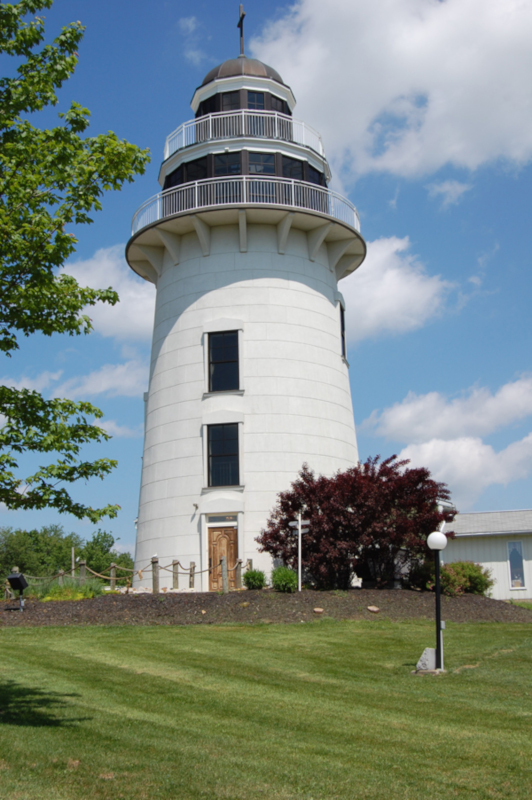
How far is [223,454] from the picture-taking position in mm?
26969

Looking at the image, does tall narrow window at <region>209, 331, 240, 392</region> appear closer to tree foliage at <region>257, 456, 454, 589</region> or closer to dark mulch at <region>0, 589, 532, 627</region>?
tree foliage at <region>257, 456, 454, 589</region>

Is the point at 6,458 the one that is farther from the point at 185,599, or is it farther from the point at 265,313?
the point at 265,313

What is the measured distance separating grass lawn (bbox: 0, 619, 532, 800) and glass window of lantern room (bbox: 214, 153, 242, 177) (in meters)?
18.5

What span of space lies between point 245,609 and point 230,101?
66.2 ft

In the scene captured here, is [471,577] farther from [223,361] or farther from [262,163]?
[262,163]

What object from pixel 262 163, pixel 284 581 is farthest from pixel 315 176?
pixel 284 581

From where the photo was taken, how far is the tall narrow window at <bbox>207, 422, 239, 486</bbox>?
26734mm

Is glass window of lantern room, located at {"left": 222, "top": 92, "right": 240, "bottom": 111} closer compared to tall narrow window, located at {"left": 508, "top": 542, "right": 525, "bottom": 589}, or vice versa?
glass window of lantern room, located at {"left": 222, "top": 92, "right": 240, "bottom": 111}

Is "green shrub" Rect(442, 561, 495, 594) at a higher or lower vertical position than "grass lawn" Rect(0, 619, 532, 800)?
higher

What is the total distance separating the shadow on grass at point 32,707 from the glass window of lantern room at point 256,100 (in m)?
24.8

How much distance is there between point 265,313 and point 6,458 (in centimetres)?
1947

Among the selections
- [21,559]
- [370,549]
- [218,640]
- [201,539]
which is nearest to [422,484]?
[370,549]

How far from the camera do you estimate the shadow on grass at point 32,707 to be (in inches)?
354

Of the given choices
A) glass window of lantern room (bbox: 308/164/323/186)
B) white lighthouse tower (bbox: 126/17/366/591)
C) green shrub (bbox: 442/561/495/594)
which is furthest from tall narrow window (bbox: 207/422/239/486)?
glass window of lantern room (bbox: 308/164/323/186)
